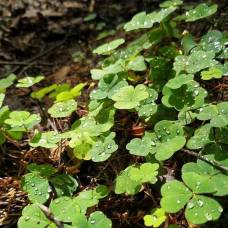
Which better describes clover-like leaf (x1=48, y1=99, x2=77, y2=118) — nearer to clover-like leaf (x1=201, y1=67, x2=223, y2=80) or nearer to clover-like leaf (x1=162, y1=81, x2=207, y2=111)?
clover-like leaf (x1=162, y1=81, x2=207, y2=111)

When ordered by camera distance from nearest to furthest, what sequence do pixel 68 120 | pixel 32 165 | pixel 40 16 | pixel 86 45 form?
pixel 32 165 → pixel 68 120 → pixel 86 45 → pixel 40 16

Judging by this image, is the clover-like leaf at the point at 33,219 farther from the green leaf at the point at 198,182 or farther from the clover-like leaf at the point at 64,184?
the green leaf at the point at 198,182

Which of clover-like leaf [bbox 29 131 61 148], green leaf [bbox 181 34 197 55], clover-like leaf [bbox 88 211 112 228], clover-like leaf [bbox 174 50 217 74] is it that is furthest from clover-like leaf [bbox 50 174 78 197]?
green leaf [bbox 181 34 197 55]

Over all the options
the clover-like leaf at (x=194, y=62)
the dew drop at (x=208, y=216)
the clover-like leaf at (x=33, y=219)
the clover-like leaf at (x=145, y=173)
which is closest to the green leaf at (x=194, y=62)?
the clover-like leaf at (x=194, y=62)

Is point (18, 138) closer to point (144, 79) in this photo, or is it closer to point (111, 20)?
point (144, 79)

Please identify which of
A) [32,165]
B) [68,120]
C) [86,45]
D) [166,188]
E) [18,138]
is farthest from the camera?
[86,45]

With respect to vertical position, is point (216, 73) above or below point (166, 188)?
above

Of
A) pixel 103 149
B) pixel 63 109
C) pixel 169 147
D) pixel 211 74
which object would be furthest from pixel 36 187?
pixel 211 74

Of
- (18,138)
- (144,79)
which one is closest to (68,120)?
(18,138)
